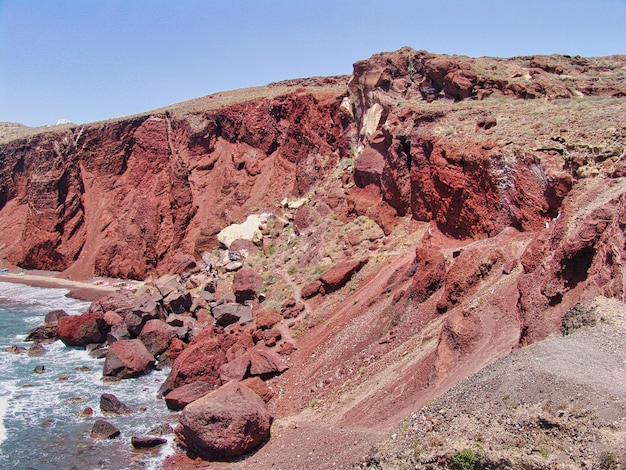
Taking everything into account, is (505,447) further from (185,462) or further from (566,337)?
(185,462)

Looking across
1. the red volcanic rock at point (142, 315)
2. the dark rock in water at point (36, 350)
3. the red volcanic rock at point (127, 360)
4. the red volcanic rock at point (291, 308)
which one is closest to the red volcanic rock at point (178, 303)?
the red volcanic rock at point (142, 315)

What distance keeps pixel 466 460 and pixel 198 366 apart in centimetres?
1375

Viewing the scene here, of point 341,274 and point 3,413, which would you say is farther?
point 341,274

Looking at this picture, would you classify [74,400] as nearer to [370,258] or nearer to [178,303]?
[178,303]

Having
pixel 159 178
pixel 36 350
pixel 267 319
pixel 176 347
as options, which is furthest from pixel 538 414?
pixel 159 178

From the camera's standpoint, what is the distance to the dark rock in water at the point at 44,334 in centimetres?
2677

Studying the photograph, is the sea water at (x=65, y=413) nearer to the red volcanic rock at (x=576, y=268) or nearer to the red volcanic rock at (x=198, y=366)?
the red volcanic rock at (x=198, y=366)

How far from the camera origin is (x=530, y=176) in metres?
17.5

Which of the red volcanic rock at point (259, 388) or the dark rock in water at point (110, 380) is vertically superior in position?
the red volcanic rock at point (259, 388)

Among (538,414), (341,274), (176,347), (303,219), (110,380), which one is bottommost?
(110,380)

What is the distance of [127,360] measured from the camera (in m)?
21.4

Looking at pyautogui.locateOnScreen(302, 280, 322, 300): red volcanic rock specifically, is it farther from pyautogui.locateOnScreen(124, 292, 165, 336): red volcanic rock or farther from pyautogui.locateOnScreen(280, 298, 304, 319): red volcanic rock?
pyautogui.locateOnScreen(124, 292, 165, 336): red volcanic rock

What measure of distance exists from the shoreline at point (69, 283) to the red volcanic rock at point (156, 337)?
1460 cm

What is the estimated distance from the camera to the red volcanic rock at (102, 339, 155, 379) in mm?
21141
